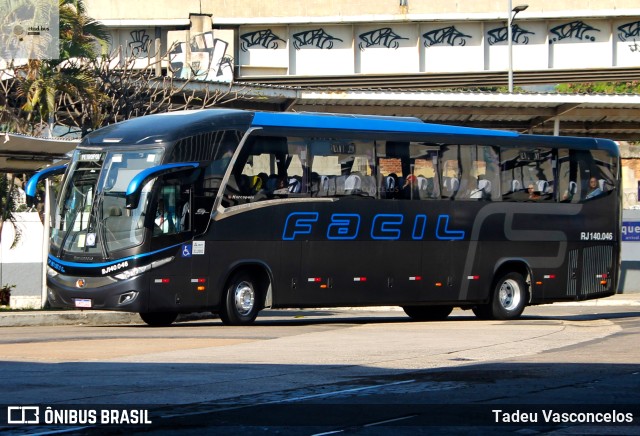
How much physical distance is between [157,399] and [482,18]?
3886cm

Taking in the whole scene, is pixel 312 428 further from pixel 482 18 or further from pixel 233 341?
pixel 482 18

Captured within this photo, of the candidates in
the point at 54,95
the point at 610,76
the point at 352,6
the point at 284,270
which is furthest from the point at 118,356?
the point at 610,76

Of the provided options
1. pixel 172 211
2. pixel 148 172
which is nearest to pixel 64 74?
pixel 172 211

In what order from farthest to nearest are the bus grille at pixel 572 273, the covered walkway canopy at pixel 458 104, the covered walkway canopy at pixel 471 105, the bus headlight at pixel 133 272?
the covered walkway canopy at pixel 471 105
the covered walkway canopy at pixel 458 104
the bus grille at pixel 572 273
the bus headlight at pixel 133 272

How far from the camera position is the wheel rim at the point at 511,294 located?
24594 mm

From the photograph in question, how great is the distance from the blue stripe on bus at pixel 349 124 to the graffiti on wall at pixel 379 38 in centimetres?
2398

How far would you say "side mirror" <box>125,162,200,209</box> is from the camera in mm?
19188

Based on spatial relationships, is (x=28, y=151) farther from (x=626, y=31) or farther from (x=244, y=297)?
(x=626, y=31)

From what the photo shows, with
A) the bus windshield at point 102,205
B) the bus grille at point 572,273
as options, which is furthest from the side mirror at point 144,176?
the bus grille at point 572,273

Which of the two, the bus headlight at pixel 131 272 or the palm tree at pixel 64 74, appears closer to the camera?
the bus headlight at pixel 131 272

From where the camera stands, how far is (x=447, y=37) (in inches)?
1885

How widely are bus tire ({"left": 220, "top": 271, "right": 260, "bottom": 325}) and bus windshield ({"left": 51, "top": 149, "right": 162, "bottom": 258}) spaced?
6.76 feet

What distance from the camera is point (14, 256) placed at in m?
32.8

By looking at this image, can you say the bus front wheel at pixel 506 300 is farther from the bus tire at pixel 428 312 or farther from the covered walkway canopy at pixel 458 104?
the covered walkway canopy at pixel 458 104
